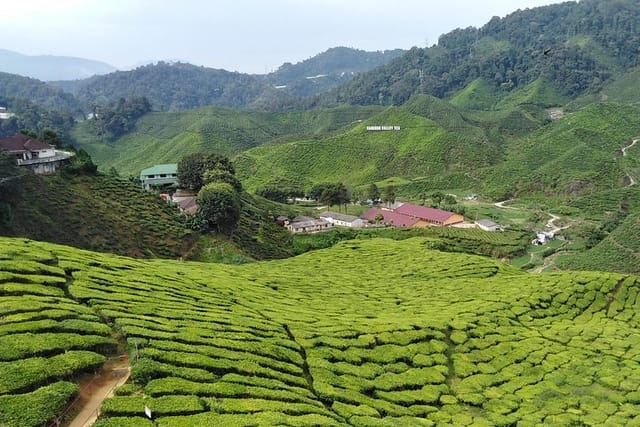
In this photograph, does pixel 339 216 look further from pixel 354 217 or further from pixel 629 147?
pixel 629 147

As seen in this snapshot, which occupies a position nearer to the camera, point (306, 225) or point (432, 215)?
point (306, 225)

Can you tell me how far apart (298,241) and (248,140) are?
4673 inches

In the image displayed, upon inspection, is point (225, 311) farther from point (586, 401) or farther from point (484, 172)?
point (484, 172)

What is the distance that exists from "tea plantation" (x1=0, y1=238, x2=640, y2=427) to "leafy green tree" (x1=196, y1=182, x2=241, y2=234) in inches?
612

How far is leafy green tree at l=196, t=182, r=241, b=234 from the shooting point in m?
58.6

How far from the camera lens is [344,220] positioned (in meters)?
87.6

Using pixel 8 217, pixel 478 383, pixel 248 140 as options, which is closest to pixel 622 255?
pixel 478 383

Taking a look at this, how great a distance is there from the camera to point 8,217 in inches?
1693

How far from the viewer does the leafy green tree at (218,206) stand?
58594 millimetres

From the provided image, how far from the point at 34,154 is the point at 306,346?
4726 cm

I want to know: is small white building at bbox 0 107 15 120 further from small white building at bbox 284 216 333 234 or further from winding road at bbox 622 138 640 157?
winding road at bbox 622 138 640 157

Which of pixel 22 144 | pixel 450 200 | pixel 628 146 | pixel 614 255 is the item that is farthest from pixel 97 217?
pixel 628 146

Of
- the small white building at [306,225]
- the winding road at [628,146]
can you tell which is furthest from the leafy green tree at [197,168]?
the winding road at [628,146]

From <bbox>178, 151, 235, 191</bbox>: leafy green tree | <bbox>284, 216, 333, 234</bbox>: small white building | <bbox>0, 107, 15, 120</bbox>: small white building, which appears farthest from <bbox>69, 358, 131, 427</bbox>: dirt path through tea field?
<bbox>0, 107, 15, 120</bbox>: small white building
